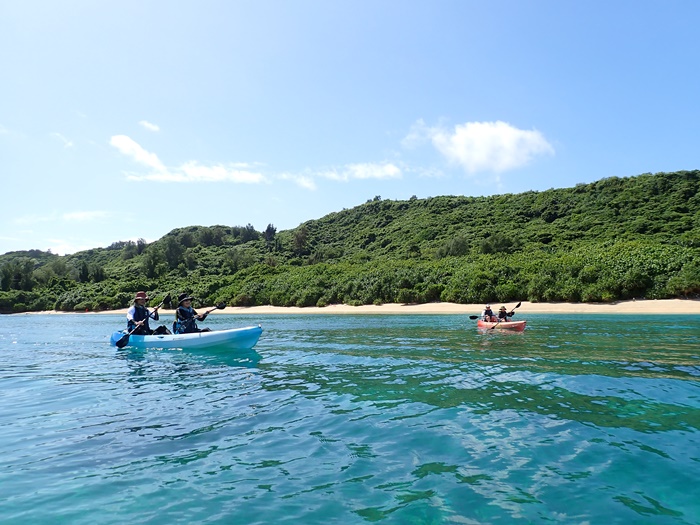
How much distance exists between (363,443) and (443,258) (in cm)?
5502

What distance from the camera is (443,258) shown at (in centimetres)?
6066

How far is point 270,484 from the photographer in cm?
569

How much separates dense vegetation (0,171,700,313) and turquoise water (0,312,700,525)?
2773 cm

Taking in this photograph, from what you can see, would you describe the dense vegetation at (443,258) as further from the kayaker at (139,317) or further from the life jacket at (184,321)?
the kayaker at (139,317)

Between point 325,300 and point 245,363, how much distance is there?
38160 millimetres

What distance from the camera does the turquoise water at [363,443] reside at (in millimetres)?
5098

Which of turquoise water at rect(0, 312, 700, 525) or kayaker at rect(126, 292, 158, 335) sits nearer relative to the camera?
turquoise water at rect(0, 312, 700, 525)

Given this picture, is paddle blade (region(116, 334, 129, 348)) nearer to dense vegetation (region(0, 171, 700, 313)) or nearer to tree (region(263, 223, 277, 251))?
dense vegetation (region(0, 171, 700, 313))

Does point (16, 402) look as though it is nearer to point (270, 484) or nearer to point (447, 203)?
point (270, 484)

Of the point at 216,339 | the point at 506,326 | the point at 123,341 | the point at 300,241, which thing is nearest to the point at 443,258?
the point at 506,326

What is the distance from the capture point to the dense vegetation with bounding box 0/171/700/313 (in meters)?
40.2

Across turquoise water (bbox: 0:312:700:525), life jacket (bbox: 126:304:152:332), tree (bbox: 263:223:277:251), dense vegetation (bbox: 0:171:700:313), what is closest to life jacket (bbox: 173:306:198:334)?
life jacket (bbox: 126:304:152:332)

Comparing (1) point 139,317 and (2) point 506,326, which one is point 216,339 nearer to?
(1) point 139,317

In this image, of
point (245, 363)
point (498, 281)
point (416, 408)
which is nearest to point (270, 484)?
point (416, 408)
